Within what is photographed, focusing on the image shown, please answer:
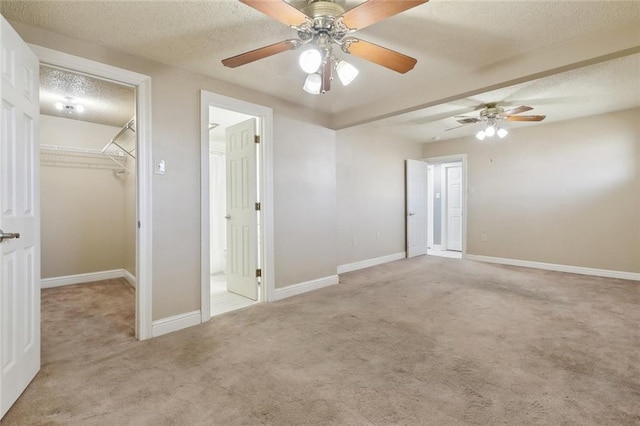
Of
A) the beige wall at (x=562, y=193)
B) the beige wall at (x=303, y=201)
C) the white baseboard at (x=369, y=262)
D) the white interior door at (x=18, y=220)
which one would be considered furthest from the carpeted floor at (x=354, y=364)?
the white baseboard at (x=369, y=262)

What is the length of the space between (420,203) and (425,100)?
3.63 m

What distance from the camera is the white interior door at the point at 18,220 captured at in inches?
63.8

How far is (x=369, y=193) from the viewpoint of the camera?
5.50 meters

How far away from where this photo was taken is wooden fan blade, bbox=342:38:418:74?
1879 millimetres

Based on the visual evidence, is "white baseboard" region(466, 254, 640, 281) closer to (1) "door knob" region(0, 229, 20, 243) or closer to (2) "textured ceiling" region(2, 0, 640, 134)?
(2) "textured ceiling" region(2, 0, 640, 134)

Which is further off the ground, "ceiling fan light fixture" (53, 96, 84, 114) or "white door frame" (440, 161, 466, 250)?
"ceiling fan light fixture" (53, 96, 84, 114)

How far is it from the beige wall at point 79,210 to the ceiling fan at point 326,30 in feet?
12.4

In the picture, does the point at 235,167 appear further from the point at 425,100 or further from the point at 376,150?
the point at 376,150

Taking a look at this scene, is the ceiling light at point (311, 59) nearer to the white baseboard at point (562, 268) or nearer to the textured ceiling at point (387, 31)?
the textured ceiling at point (387, 31)

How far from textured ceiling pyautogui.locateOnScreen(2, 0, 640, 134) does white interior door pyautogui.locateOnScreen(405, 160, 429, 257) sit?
10.8ft

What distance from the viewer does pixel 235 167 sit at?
3.84 meters

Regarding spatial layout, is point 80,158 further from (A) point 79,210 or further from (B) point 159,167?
(B) point 159,167

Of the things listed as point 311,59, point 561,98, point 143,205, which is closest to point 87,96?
point 143,205

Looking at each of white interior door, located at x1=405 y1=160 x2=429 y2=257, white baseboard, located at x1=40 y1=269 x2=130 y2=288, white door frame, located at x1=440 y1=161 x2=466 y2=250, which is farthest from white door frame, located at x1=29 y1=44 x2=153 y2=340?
white door frame, located at x1=440 y1=161 x2=466 y2=250
